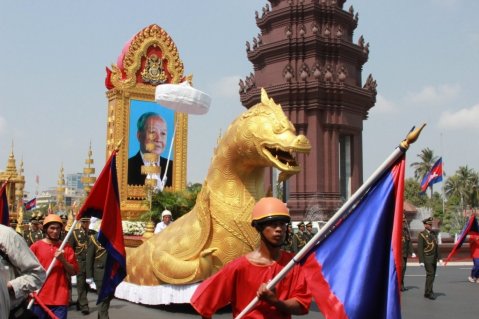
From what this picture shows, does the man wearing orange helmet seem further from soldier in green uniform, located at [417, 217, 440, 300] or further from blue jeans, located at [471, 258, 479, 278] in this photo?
blue jeans, located at [471, 258, 479, 278]

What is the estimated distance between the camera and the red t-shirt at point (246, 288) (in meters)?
3.21

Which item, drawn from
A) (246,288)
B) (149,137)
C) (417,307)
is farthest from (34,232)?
(246,288)

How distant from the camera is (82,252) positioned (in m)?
10.2

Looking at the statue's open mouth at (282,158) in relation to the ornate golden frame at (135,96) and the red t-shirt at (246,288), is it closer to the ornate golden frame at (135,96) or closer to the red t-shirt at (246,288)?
the red t-shirt at (246,288)

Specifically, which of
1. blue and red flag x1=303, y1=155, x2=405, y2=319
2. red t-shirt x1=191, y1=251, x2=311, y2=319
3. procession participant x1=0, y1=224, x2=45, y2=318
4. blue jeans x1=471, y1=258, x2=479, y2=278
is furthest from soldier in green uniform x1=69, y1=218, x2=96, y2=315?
blue jeans x1=471, y1=258, x2=479, y2=278

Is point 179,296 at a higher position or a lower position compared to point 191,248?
lower

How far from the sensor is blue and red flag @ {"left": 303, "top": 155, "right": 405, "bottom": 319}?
10.2 feet

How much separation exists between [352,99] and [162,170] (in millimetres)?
9223

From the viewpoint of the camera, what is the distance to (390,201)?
320 cm

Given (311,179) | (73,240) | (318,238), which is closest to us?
(318,238)

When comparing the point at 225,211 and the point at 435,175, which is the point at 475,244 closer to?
the point at 225,211

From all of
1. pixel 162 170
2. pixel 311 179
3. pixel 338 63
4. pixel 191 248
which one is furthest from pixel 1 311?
pixel 338 63

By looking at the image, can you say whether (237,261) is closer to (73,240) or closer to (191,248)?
(191,248)

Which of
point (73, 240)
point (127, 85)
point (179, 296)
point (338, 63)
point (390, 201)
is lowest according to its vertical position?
point (179, 296)
